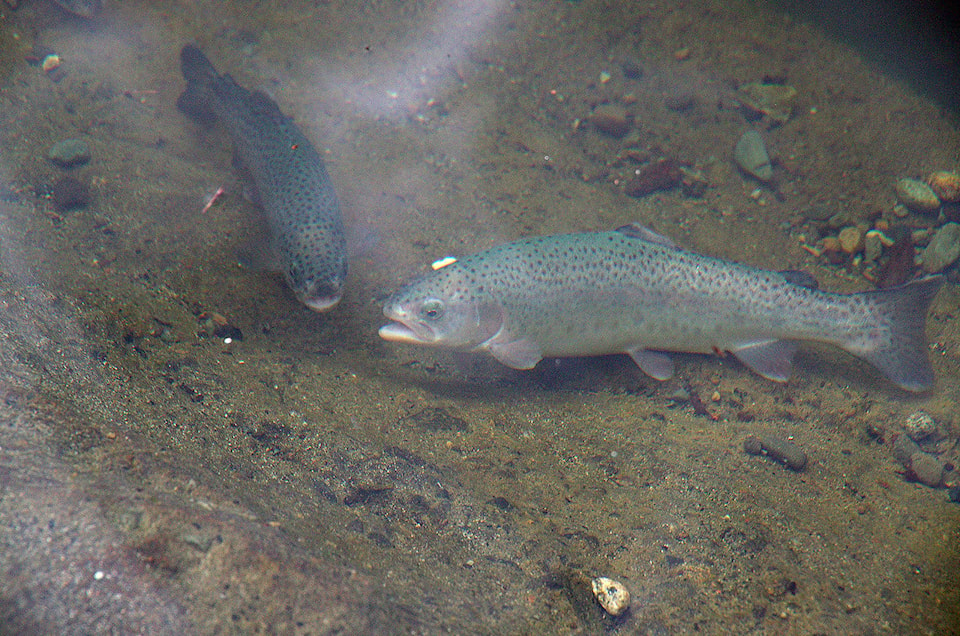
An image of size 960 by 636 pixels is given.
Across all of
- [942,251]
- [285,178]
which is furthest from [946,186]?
[285,178]

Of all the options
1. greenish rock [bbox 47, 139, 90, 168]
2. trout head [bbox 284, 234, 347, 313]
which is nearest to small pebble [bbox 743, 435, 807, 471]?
trout head [bbox 284, 234, 347, 313]

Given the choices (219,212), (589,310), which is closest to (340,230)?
(219,212)

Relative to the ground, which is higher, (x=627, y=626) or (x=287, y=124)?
(x=287, y=124)

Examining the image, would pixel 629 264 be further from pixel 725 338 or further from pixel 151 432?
pixel 151 432

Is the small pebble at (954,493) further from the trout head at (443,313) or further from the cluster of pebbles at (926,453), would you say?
the trout head at (443,313)

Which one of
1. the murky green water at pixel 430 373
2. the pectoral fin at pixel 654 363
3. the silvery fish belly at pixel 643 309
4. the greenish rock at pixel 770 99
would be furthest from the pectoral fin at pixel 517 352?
the greenish rock at pixel 770 99

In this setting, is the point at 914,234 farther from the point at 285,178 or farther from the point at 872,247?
the point at 285,178
